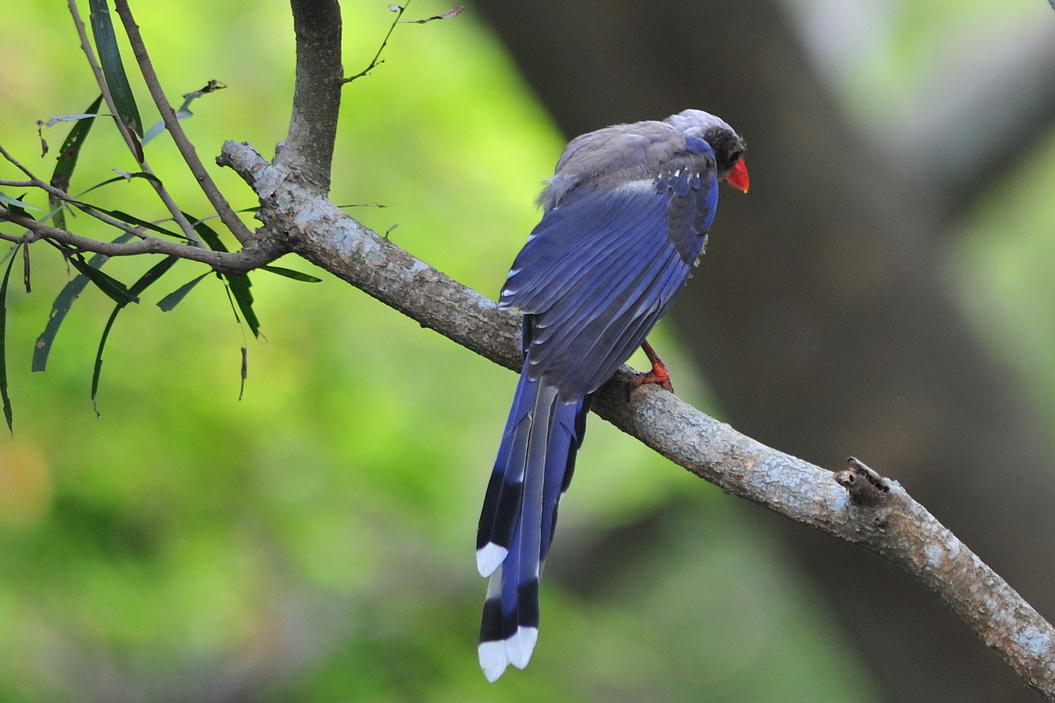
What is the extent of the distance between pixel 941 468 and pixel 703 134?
218 cm

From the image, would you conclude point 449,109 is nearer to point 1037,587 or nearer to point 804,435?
point 804,435

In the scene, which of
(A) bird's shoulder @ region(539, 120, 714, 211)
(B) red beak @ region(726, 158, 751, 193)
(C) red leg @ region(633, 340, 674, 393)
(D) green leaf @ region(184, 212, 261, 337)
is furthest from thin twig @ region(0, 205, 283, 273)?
(B) red beak @ region(726, 158, 751, 193)

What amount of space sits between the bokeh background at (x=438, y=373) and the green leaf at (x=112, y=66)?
203 cm

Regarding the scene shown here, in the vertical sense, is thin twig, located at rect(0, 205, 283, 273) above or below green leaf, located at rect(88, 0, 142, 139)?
below

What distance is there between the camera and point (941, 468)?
4762mm

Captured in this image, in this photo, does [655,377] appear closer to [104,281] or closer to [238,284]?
[238,284]

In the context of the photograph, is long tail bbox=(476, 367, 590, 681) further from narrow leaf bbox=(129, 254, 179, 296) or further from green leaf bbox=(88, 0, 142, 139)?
green leaf bbox=(88, 0, 142, 139)

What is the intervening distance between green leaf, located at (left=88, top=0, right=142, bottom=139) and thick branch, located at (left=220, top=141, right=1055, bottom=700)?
0.23m

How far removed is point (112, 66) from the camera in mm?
2256

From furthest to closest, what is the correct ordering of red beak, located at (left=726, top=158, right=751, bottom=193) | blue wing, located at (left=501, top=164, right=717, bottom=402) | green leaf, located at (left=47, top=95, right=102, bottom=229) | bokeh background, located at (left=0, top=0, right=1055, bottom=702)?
bokeh background, located at (left=0, top=0, right=1055, bottom=702)
red beak, located at (left=726, top=158, right=751, bottom=193)
blue wing, located at (left=501, top=164, right=717, bottom=402)
green leaf, located at (left=47, top=95, right=102, bottom=229)

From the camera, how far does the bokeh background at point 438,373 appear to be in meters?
4.46

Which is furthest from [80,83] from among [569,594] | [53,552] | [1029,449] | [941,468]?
[1029,449]

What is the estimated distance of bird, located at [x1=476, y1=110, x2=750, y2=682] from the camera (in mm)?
2299

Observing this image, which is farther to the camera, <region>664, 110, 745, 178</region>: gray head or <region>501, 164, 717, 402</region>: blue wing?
<region>664, 110, 745, 178</region>: gray head
